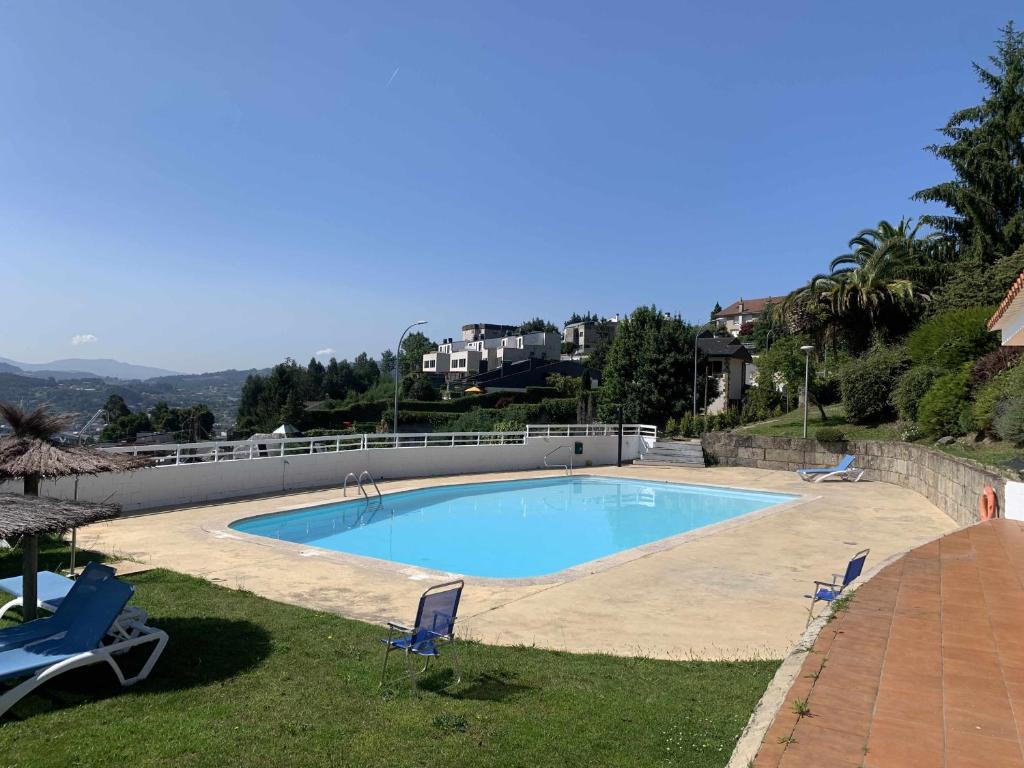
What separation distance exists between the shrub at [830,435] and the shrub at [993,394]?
20.7 feet

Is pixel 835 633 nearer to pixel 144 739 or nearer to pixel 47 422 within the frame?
pixel 144 739

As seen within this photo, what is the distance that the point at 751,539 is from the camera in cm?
1202

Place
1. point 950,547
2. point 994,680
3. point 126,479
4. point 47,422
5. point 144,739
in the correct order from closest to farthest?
point 144,739 < point 994,680 < point 47,422 < point 950,547 < point 126,479

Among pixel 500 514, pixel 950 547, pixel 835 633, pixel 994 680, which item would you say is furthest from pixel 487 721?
pixel 500 514

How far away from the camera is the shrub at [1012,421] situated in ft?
42.9

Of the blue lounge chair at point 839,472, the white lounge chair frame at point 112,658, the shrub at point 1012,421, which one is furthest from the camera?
the blue lounge chair at point 839,472

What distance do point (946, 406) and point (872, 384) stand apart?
5.54 meters

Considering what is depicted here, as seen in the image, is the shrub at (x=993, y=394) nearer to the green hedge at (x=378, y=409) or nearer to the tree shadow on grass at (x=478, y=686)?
the tree shadow on grass at (x=478, y=686)

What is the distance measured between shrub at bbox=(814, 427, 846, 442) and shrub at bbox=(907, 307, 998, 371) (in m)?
3.32

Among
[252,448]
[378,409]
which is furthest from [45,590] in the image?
[378,409]

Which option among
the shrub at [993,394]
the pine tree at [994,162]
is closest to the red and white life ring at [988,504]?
the shrub at [993,394]

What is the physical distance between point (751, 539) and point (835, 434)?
13091mm

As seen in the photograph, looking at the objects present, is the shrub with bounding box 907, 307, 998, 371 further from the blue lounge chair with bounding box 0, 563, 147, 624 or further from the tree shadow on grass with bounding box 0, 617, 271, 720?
the blue lounge chair with bounding box 0, 563, 147, 624

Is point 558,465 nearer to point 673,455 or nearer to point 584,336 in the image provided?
point 673,455
